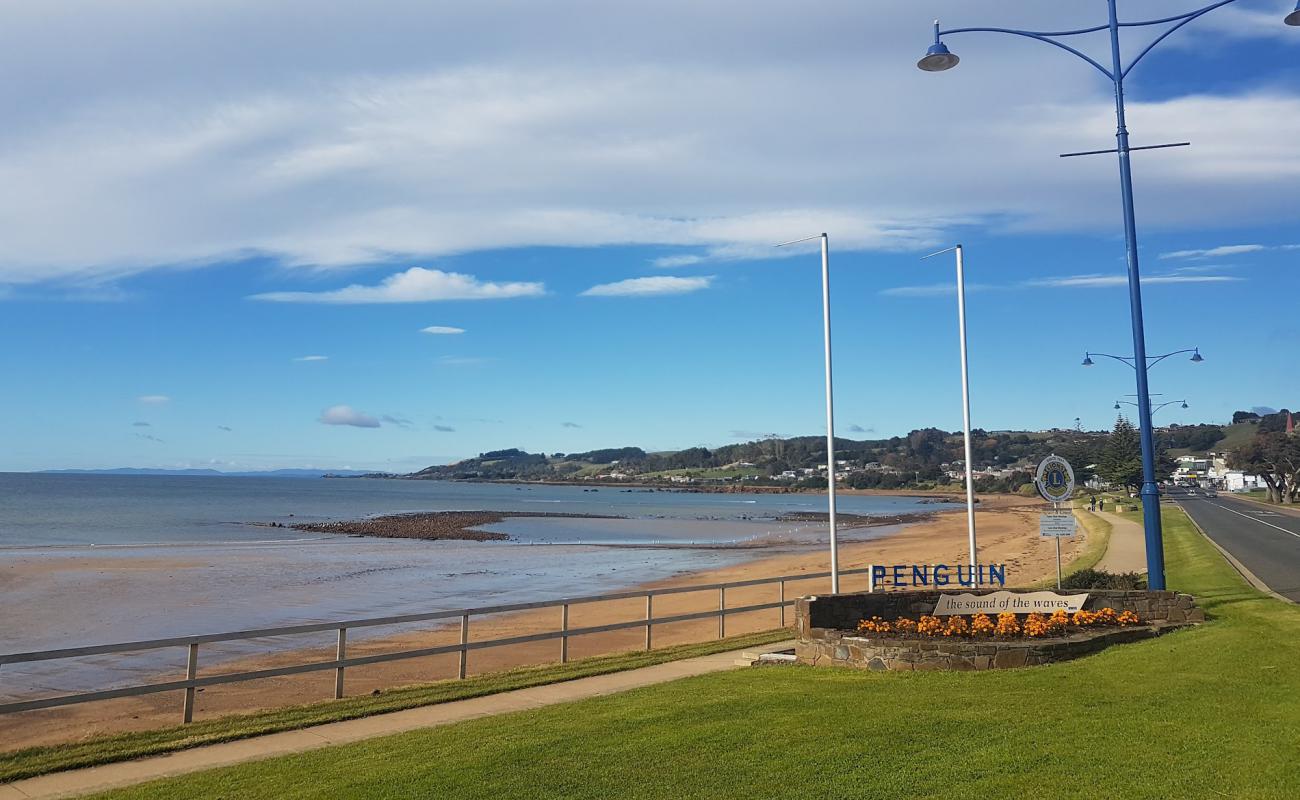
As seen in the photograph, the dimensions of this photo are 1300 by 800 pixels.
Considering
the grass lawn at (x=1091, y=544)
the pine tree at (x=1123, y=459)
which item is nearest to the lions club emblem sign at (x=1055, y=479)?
the grass lawn at (x=1091, y=544)

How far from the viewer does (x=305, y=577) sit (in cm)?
3684

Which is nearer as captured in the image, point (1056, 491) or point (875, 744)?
point (875, 744)

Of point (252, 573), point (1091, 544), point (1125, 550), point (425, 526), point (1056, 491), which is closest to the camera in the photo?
point (1056, 491)

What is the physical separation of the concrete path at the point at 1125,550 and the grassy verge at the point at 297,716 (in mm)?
10753

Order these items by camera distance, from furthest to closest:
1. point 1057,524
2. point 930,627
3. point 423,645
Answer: point 423,645 < point 1057,524 < point 930,627

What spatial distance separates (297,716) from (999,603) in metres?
9.94

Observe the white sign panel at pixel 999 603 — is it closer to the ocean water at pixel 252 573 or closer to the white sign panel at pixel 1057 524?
the white sign panel at pixel 1057 524

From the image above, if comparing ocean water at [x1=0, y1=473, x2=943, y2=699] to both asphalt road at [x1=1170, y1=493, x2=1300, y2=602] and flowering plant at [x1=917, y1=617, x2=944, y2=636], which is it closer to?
flowering plant at [x1=917, y1=617, x2=944, y2=636]

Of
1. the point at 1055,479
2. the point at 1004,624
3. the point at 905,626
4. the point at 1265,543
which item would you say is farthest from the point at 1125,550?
the point at 905,626

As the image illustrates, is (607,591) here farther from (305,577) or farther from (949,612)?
(949,612)

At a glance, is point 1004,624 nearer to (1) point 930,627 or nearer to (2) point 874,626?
(1) point 930,627

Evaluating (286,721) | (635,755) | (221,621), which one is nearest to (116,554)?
(221,621)

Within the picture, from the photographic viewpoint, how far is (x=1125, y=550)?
33.9 m

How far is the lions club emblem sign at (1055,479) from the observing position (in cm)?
1714
